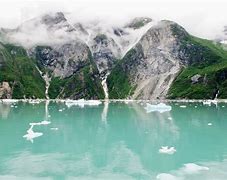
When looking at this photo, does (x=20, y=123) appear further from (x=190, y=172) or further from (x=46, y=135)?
(x=190, y=172)

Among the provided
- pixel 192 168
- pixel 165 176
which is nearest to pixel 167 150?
pixel 192 168

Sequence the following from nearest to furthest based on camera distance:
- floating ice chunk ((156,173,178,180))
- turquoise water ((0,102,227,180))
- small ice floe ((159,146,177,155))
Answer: floating ice chunk ((156,173,178,180)), turquoise water ((0,102,227,180)), small ice floe ((159,146,177,155))

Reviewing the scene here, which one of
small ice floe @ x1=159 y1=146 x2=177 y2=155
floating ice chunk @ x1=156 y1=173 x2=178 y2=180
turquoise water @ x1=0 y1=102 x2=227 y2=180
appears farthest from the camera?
small ice floe @ x1=159 y1=146 x2=177 y2=155

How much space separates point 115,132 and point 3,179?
30.2m

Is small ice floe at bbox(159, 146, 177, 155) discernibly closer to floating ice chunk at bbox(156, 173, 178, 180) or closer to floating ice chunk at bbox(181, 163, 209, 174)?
floating ice chunk at bbox(181, 163, 209, 174)

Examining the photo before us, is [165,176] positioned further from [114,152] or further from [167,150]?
[114,152]

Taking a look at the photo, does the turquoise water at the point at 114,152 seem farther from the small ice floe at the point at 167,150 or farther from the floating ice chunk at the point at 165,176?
the small ice floe at the point at 167,150

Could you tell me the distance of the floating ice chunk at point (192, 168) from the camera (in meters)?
36.7

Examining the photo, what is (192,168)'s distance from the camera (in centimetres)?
3778

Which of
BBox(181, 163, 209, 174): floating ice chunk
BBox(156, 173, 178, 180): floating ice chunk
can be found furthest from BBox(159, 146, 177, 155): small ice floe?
BBox(156, 173, 178, 180): floating ice chunk

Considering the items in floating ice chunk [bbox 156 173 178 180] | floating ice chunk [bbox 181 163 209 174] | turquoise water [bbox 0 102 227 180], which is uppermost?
floating ice chunk [bbox 156 173 178 180]

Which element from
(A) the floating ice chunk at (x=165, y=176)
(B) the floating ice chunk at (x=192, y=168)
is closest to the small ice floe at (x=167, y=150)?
(B) the floating ice chunk at (x=192, y=168)

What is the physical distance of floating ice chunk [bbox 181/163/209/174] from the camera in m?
36.7

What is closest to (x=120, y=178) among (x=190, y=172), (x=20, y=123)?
(x=190, y=172)
